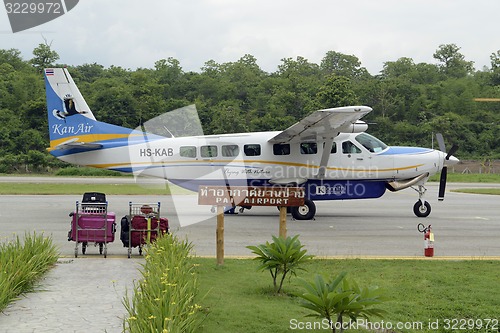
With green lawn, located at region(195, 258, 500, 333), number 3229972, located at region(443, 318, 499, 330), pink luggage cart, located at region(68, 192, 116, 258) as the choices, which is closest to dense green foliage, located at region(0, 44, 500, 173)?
pink luggage cart, located at region(68, 192, 116, 258)

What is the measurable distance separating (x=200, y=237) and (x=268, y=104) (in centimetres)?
4866

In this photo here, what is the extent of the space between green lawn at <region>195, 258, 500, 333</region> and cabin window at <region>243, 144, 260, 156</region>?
9.49 m

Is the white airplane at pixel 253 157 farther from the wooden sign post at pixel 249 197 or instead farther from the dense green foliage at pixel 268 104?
the dense green foliage at pixel 268 104

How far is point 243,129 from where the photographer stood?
190ft

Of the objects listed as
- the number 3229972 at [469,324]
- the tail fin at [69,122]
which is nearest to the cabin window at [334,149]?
the tail fin at [69,122]

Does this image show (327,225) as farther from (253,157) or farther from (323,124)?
(253,157)

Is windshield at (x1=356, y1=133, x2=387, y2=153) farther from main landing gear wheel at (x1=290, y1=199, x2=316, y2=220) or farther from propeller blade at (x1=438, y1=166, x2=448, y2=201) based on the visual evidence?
main landing gear wheel at (x1=290, y1=199, x2=316, y2=220)

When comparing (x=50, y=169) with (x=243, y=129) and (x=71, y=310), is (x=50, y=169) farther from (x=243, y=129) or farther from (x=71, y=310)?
(x=71, y=310)

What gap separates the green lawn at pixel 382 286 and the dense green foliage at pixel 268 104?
4466 centimetres

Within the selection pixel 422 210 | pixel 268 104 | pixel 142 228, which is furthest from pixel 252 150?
pixel 268 104

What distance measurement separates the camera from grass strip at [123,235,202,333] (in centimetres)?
673

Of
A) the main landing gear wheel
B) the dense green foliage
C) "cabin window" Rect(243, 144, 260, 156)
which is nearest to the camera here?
the main landing gear wheel

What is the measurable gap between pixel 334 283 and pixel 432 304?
8.23 ft

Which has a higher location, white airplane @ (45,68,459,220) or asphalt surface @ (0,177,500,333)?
white airplane @ (45,68,459,220)
